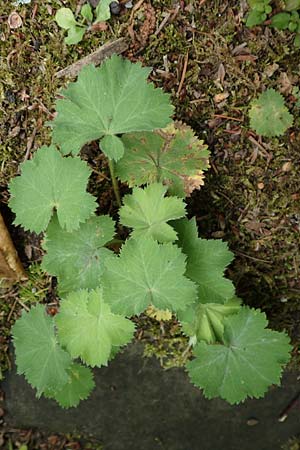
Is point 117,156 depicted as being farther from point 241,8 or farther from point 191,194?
point 241,8

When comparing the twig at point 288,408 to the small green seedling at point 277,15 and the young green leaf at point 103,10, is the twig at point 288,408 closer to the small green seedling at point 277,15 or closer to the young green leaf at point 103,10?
the small green seedling at point 277,15

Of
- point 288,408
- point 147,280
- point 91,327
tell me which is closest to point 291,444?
point 288,408

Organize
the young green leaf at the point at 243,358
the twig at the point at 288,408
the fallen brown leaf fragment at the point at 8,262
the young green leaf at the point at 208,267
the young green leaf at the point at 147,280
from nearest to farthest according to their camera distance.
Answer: the young green leaf at the point at 147,280 → the young green leaf at the point at 208,267 → the young green leaf at the point at 243,358 → the fallen brown leaf fragment at the point at 8,262 → the twig at the point at 288,408

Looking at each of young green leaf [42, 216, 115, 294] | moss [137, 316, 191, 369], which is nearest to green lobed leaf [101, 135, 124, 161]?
young green leaf [42, 216, 115, 294]

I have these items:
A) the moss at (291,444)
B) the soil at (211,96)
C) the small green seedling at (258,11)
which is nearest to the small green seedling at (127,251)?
the soil at (211,96)

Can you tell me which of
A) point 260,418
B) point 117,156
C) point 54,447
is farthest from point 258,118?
point 54,447

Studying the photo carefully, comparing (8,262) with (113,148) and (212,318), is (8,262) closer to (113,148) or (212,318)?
(113,148)

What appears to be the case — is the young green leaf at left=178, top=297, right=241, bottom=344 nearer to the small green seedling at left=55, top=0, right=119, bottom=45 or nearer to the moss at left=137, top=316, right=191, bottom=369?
the moss at left=137, top=316, right=191, bottom=369
